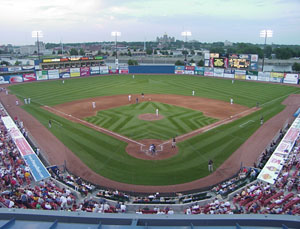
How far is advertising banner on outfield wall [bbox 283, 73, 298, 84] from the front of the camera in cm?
5816

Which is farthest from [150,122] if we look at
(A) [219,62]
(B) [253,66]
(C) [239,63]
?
(A) [219,62]

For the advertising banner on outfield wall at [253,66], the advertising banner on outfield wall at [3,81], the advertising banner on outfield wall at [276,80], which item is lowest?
the advertising banner on outfield wall at [3,81]

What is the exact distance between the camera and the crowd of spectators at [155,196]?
46.3 feet

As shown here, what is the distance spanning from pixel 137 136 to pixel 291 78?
47.1m

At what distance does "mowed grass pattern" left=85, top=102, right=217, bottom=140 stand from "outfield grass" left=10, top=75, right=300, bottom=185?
2.31m

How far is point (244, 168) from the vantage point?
19875mm

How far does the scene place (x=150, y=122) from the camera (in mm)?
31297

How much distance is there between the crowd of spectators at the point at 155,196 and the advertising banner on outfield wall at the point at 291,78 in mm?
46070

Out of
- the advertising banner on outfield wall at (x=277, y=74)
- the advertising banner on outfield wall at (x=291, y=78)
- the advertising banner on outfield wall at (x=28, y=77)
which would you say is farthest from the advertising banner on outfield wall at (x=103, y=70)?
the advertising banner on outfield wall at (x=291, y=78)

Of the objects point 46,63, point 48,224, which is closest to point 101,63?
point 46,63

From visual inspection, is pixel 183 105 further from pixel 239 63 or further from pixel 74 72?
pixel 74 72

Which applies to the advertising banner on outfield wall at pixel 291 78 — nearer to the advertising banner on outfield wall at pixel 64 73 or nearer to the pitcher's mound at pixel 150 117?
the pitcher's mound at pixel 150 117

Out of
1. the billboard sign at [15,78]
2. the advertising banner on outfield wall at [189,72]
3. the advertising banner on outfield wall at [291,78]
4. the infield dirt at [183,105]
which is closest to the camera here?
the infield dirt at [183,105]

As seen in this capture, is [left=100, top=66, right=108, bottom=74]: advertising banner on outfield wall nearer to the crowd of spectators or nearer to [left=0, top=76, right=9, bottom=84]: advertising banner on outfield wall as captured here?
[left=0, top=76, right=9, bottom=84]: advertising banner on outfield wall
